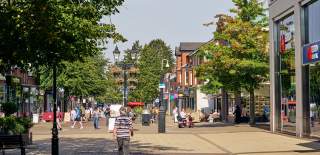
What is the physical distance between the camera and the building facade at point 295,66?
2744 cm

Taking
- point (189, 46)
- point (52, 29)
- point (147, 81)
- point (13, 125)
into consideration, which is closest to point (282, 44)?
point (13, 125)

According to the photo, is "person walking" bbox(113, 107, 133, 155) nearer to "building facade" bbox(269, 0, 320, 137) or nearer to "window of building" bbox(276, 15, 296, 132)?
"building facade" bbox(269, 0, 320, 137)

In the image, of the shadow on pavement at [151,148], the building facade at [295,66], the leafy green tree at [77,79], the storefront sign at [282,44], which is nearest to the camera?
the shadow on pavement at [151,148]

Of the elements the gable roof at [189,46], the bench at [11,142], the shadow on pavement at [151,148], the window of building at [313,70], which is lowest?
the shadow on pavement at [151,148]

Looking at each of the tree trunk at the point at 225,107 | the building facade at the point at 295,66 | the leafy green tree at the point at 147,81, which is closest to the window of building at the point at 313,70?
the building facade at the point at 295,66

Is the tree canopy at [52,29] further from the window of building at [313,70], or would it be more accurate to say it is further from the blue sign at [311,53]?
the window of building at [313,70]

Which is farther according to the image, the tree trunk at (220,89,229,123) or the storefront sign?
the tree trunk at (220,89,229,123)

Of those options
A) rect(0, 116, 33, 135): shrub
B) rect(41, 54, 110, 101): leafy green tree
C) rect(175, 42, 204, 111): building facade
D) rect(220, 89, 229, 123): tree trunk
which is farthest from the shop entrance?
rect(175, 42, 204, 111): building facade

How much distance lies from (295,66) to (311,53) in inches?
113

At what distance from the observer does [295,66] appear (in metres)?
30.0

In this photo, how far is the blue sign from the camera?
26.2 m

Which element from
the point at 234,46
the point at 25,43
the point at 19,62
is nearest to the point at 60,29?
the point at 25,43

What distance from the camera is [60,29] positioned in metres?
15.9

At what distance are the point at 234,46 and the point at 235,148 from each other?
64.1ft
